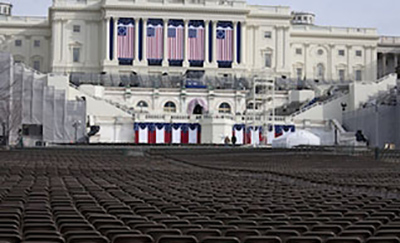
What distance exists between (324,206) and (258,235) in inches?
179

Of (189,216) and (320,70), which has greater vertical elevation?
(320,70)

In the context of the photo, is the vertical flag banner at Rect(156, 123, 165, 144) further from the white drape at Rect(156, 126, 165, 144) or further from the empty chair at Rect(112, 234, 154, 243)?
the empty chair at Rect(112, 234, 154, 243)

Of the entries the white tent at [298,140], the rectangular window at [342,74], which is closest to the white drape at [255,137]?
the white tent at [298,140]

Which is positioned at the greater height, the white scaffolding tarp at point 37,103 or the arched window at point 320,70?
the arched window at point 320,70

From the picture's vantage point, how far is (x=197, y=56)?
111188 millimetres

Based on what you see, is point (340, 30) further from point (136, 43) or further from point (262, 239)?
point (262, 239)

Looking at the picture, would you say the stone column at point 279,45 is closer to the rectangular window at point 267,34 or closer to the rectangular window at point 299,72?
the rectangular window at point 267,34

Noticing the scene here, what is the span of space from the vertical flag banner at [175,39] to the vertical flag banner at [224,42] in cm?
517

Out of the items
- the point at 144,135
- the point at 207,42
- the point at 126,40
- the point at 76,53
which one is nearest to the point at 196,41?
the point at 207,42

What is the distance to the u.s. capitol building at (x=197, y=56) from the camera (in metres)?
97.6

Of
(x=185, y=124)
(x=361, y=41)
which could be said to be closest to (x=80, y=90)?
(x=185, y=124)

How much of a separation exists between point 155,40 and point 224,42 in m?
Result: 9.88

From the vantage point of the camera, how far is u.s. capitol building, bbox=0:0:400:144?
9762 centimetres

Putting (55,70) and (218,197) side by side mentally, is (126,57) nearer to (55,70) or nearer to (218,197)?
(55,70)
